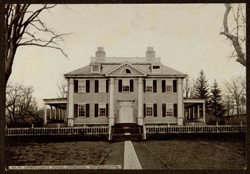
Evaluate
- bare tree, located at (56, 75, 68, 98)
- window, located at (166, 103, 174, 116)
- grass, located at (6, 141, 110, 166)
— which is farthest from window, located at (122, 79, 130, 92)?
grass, located at (6, 141, 110, 166)

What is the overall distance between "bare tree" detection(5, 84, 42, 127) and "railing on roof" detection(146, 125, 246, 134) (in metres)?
4.23

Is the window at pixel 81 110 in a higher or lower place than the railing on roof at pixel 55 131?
higher

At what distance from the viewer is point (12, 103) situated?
8906 millimetres

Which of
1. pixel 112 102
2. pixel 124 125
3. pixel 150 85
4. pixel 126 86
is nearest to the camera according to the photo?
pixel 124 125

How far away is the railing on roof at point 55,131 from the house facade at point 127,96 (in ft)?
1.20

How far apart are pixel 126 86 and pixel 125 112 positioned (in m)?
1.65

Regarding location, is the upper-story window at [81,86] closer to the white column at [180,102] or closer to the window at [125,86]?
the window at [125,86]

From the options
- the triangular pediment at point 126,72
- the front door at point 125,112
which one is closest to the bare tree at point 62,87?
the triangular pediment at point 126,72

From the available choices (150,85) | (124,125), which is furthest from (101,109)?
(150,85)

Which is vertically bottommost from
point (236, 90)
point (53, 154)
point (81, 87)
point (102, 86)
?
point (53, 154)

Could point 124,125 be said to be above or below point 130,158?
above

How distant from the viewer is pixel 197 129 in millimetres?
11109

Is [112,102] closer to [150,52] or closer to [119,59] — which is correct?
[119,59]

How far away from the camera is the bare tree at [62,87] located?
9.85m
